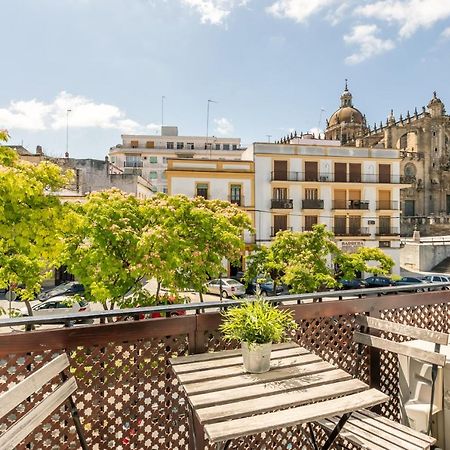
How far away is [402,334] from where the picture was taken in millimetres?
3660

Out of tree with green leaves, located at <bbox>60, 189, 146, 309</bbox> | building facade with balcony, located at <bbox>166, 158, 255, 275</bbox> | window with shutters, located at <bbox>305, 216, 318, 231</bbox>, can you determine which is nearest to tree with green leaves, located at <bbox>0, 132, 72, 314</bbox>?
tree with green leaves, located at <bbox>60, 189, 146, 309</bbox>

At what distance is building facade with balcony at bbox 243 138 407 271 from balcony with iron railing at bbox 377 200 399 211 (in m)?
0.08

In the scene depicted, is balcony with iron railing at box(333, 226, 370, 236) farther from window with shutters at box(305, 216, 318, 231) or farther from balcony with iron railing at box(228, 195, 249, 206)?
balcony with iron railing at box(228, 195, 249, 206)

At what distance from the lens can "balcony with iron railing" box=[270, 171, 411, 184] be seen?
28.1 metres

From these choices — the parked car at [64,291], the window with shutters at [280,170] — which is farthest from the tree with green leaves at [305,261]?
the window with shutters at [280,170]

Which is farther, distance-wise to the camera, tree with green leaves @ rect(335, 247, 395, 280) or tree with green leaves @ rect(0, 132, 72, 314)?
tree with green leaves @ rect(335, 247, 395, 280)

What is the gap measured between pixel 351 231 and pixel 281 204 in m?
6.24

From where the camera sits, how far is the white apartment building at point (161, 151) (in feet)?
166

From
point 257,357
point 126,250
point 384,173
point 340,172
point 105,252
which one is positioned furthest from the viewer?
point 384,173

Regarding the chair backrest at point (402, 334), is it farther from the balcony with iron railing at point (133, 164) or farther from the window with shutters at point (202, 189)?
the balcony with iron railing at point (133, 164)

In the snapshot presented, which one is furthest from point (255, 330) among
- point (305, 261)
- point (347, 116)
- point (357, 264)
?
point (347, 116)

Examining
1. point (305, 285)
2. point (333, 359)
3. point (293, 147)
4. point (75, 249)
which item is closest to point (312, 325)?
point (333, 359)

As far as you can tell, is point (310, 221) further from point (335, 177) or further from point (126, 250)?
point (126, 250)

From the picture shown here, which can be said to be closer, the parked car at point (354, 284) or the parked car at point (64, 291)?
the parked car at point (64, 291)
